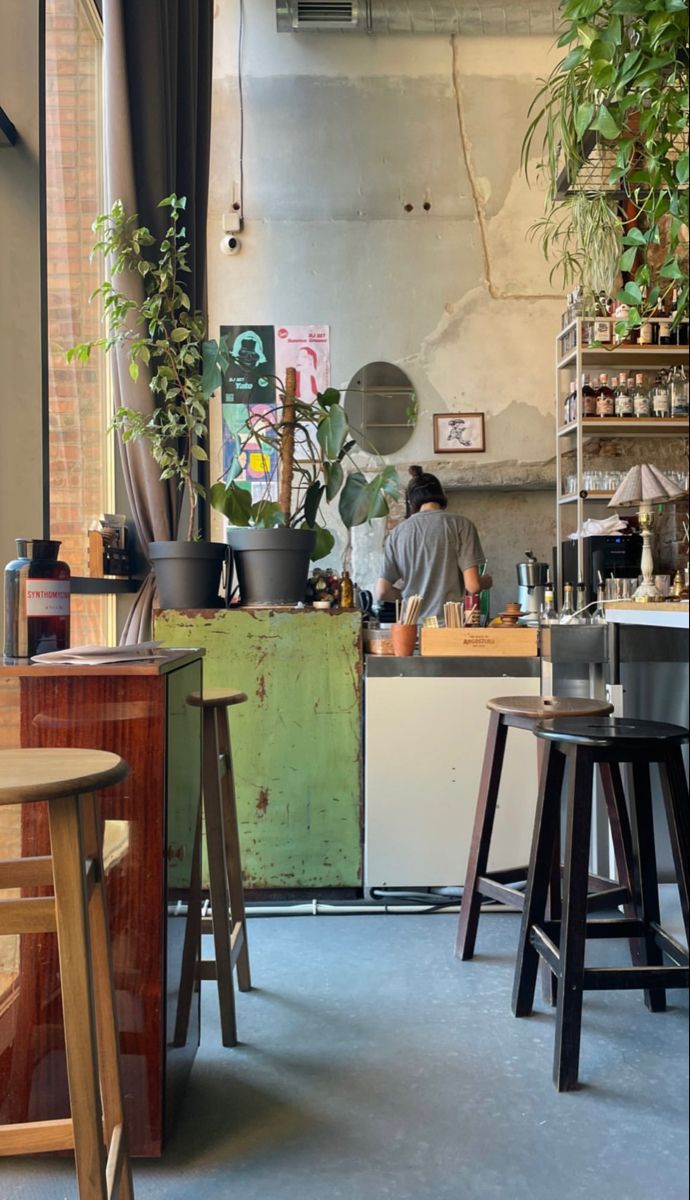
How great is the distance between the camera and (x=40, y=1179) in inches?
60.6

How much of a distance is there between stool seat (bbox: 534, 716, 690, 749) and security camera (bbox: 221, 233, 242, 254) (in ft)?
14.4

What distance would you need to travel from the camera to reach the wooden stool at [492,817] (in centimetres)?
234

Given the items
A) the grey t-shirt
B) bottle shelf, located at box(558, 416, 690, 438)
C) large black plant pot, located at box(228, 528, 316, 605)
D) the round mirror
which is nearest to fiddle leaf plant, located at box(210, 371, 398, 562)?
large black plant pot, located at box(228, 528, 316, 605)

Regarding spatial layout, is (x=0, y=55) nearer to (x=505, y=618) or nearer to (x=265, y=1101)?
(x=505, y=618)

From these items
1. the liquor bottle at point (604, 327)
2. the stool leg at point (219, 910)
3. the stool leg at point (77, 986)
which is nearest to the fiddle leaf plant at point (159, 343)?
the stool leg at point (219, 910)

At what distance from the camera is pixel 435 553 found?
4.06 metres

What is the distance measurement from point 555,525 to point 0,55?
155 inches

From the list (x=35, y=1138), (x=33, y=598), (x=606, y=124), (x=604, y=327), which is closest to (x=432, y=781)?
(x=33, y=598)

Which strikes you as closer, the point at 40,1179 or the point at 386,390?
the point at 40,1179

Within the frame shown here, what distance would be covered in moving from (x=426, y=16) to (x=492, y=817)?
499 centimetres

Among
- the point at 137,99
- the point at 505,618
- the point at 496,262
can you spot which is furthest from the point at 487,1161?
the point at 496,262

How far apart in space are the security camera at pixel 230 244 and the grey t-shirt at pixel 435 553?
2453 millimetres

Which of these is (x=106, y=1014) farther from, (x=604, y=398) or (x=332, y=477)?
(x=604, y=398)

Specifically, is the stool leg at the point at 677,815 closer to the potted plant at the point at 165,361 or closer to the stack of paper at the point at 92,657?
the stack of paper at the point at 92,657
